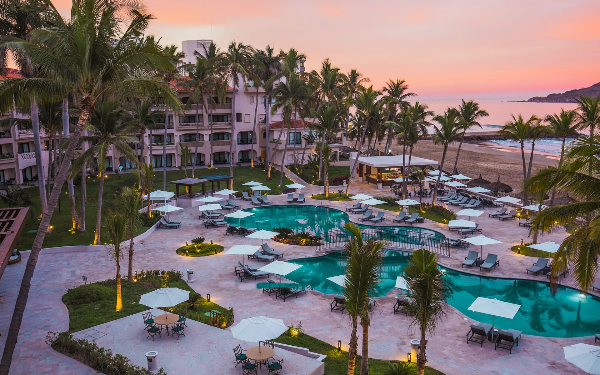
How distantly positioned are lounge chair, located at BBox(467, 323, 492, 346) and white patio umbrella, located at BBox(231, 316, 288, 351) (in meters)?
7.27

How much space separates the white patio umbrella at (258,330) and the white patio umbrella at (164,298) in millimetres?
3640

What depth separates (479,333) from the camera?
54.1ft

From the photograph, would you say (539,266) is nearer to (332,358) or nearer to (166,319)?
(332,358)

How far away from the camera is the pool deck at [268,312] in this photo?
48.4 ft

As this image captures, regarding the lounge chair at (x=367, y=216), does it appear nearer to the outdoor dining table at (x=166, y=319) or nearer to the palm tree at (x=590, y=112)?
the palm tree at (x=590, y=112)

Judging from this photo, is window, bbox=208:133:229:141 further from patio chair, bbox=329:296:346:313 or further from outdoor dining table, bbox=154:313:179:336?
outdoor dining table, bbox=154:313:179:336

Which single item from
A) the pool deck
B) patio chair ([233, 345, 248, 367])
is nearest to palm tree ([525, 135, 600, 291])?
the pool deck

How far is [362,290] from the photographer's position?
11547mm

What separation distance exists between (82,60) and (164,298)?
29.1ft

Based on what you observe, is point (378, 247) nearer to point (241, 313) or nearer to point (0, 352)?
point (241, 313)

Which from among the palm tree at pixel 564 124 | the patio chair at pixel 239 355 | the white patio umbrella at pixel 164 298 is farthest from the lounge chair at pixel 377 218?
the patio chair at pixel 239 355

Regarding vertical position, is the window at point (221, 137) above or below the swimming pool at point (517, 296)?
above

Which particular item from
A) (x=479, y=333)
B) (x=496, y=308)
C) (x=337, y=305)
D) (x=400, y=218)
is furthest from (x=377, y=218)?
(x=479, y=333)

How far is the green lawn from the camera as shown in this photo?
92.1ft
